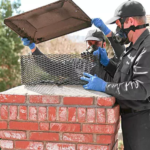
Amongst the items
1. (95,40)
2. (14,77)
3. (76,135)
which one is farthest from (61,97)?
(14,77)

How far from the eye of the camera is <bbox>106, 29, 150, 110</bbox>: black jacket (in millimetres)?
2061

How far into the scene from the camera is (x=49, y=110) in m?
2.21

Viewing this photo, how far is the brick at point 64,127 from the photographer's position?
7.21ft

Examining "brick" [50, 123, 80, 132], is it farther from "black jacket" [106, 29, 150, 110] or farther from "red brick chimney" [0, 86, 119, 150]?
"black jacket" [106, 29, 150, 110]

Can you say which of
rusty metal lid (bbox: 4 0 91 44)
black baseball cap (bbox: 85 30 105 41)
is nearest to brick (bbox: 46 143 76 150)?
rusty metal lid (bbox: 4 0 91 44)

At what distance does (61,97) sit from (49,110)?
159 mm

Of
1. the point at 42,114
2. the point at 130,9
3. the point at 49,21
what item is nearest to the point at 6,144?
the point at 42,114

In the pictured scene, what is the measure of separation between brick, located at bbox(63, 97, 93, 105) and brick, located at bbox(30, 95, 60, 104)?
2.9 inches

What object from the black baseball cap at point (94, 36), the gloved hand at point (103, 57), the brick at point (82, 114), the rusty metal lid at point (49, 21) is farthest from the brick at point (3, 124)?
the black baseball cap at point (94, 36)

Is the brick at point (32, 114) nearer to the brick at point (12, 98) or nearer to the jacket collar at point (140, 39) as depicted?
the brick at point (12, 98)

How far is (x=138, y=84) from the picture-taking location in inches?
81.1

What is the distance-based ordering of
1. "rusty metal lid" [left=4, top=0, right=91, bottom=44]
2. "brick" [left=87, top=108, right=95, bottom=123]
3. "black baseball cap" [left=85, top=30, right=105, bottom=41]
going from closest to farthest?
"brick" [left=87, top=108, right=95, bottom=123] < "rusty metal lid" [left=4, top=0, right=91, bottom=44] < "black baseball cap" [left=85, top=30, right=105, bottom=41]

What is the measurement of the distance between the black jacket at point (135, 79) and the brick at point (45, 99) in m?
0.46

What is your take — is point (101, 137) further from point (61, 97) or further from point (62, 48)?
point (62, 48)
